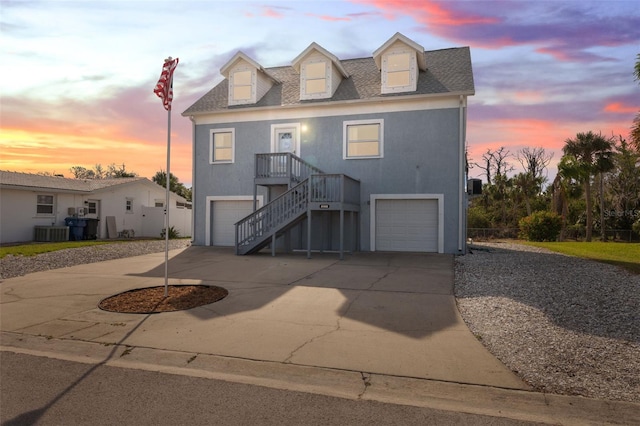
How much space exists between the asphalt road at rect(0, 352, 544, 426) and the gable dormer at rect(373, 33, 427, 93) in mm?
14498

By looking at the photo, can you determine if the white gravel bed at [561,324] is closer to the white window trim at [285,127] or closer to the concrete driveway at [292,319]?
the concrete driveway at [292,319]

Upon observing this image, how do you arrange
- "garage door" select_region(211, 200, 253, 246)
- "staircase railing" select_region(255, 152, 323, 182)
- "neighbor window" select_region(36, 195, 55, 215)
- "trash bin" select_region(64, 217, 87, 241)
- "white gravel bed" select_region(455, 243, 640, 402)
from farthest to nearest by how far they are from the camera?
"trash bin" select_region(64, 217, 87, 241), "neighbor window" select_region(36, 195, 55, 215), "garage door" select_region(211, 200, 253, 246), "staircase railing" select_region(255, 152, 323, 182), "white gravel bed" select_region(455, 243, 640, 402)

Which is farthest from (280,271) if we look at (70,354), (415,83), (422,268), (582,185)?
(582,185)

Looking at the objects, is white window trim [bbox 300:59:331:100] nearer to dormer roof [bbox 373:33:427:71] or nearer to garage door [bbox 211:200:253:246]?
dormer roof [bbox 373:33:427:71]

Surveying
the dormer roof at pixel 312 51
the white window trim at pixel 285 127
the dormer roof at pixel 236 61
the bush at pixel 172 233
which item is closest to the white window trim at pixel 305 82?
the dormer roof at pixel 312 51

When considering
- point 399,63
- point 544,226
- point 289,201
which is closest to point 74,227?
point 289,201

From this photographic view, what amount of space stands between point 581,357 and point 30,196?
25073mm

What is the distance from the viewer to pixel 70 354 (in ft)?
16.6

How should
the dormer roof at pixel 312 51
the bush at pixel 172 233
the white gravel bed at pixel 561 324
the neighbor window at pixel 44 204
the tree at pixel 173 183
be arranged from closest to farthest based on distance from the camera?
the white gravel bed at pixel 561 324
the dormer roof at pixel 312 51
the neighbor window at pixel 44 204
the bush at pixel 172 233
the tree at pixel 173 183

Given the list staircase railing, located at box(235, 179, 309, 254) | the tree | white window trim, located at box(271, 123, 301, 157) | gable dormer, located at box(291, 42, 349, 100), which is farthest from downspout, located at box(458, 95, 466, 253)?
the tree

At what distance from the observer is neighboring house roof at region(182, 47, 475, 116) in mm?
15992

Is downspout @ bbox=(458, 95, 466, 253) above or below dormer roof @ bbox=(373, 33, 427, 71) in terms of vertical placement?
below

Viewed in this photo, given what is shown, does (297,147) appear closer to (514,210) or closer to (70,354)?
(70,354)

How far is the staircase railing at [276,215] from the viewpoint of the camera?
571 inches
